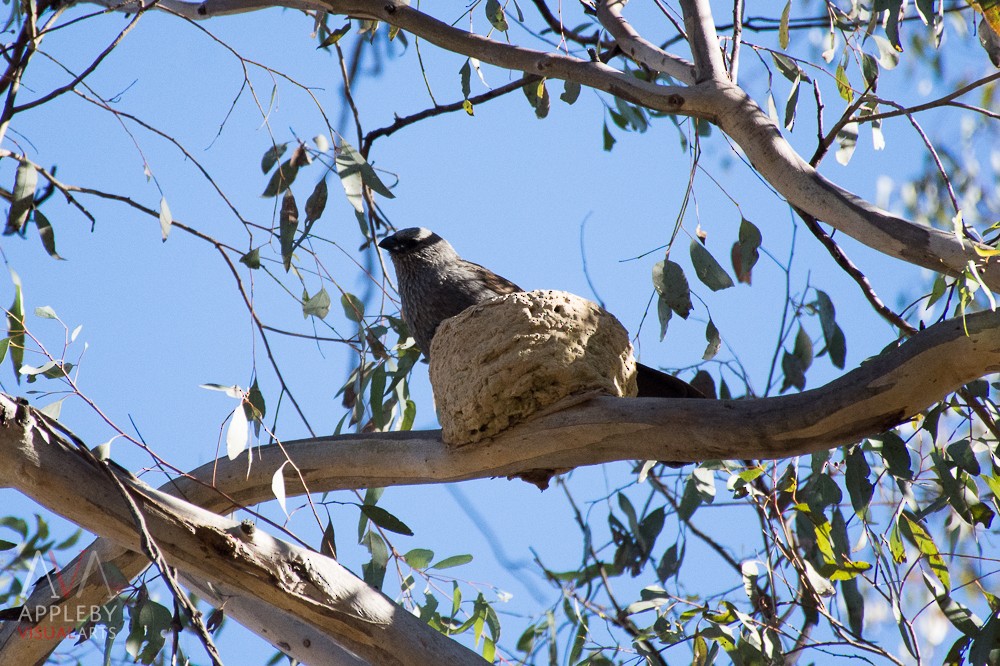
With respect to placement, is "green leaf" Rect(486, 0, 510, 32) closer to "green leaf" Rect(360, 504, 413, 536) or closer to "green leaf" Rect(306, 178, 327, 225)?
"green leaf" Rect(306, 178, 327, 225)

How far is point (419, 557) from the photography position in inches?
135

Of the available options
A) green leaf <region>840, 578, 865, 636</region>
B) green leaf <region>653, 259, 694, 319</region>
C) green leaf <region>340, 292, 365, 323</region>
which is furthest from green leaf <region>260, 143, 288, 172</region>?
green leaf <region>840, 578, 865, 636</region>

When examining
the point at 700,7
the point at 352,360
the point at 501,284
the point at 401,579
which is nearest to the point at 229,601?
the point at 401,579

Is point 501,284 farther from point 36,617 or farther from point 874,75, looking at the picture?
point 36,617

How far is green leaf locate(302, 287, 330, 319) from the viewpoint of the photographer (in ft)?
11.3

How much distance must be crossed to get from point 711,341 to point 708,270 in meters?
0.39

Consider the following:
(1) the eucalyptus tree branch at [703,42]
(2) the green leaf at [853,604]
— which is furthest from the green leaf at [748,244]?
(2) the green leaf at [853,604]

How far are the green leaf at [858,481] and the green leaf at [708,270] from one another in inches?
26.5

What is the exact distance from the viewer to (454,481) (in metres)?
2.85

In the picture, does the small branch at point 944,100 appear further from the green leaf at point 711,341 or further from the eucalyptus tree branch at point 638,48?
the green leaf at point 711,341

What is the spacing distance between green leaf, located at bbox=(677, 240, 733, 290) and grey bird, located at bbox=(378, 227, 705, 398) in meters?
0.97

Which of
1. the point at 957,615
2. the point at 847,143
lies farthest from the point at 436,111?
the point at 957,615

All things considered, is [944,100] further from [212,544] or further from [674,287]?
[212,544]

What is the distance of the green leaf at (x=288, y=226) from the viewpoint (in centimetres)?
333
